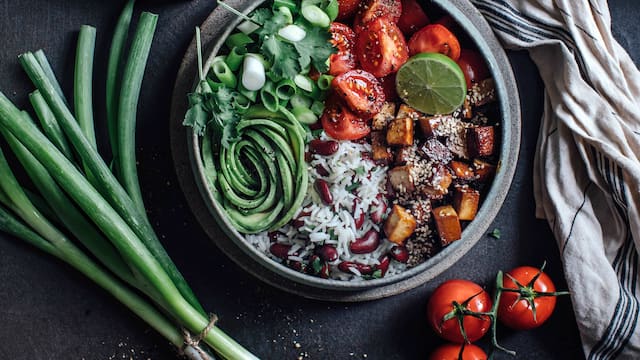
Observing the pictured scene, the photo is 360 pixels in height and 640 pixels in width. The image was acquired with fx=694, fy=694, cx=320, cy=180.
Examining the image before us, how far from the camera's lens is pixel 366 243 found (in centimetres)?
226

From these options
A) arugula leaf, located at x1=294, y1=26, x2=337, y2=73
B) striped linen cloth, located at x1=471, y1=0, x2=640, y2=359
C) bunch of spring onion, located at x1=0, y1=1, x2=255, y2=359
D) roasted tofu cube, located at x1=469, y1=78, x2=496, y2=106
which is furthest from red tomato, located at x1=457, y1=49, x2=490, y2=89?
bunch of spring onion, located at x1=0, y1=1, x2=255, y2=359

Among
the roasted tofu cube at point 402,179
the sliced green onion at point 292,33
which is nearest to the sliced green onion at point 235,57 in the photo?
the sliced green onion at point 292,33

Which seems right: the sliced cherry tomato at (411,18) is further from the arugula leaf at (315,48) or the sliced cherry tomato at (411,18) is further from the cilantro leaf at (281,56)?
the cilantro leaf at (281,56)

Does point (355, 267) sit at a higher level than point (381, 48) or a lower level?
lower

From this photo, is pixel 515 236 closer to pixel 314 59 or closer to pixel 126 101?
pixel 314 59

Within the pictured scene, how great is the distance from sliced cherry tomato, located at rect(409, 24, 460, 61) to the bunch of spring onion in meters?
0.87

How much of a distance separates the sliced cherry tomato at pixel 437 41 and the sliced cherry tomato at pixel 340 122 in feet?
0.99

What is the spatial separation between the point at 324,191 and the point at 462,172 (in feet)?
1.51

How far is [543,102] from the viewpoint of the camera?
7.98ft

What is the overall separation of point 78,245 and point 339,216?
36.4 inches

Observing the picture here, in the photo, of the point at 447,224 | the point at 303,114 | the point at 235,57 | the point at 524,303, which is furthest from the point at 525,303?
the point at 235,57

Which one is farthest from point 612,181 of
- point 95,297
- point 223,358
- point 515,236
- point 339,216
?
point 95,297

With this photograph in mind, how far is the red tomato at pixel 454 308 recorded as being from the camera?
2328 millimetres

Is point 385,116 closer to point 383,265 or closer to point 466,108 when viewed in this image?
point 466,108
